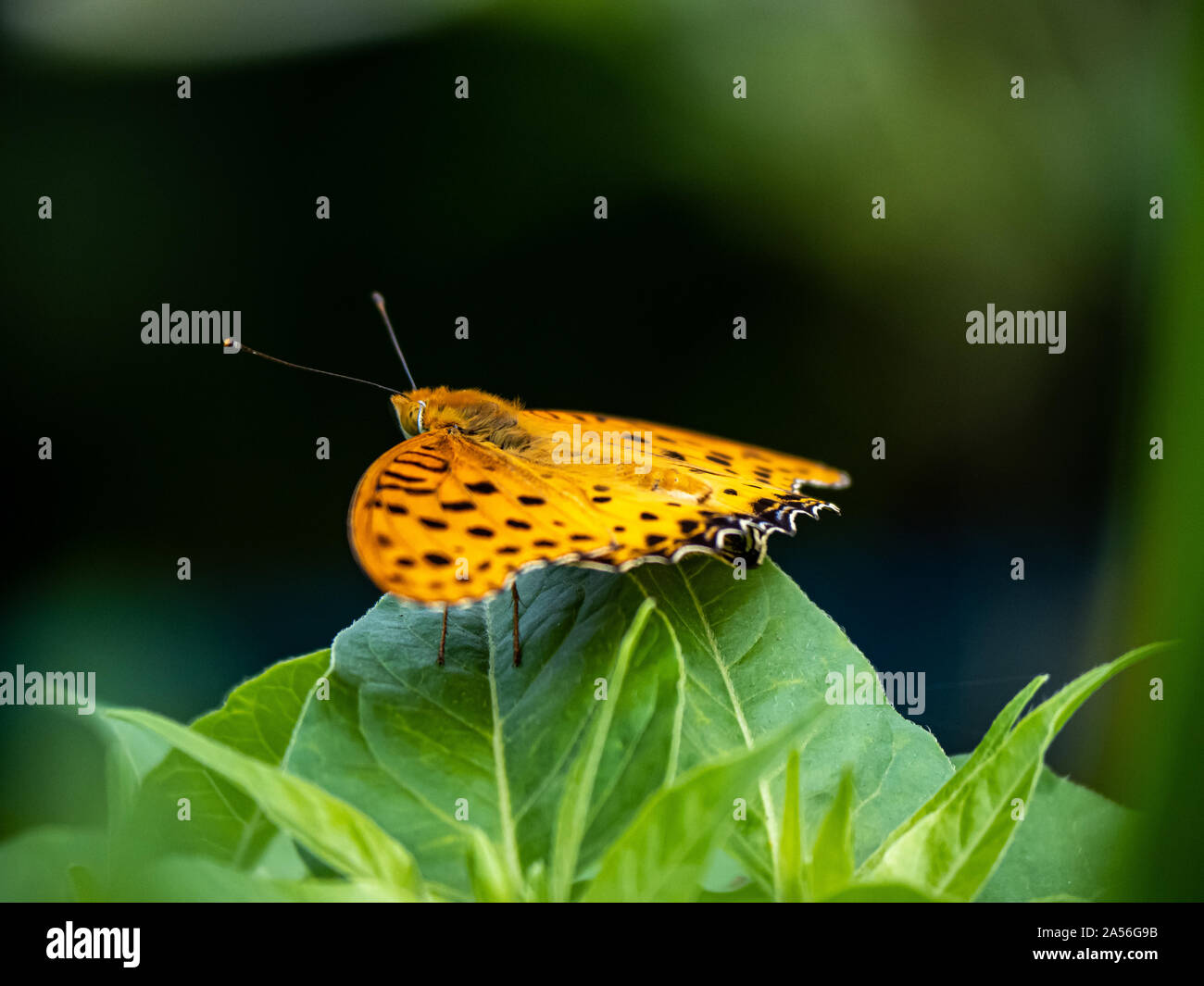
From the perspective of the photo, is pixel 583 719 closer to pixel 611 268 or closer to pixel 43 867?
pixel 43 867

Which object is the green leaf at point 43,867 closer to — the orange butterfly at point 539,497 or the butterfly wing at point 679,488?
the orange butterfly at point 539,497

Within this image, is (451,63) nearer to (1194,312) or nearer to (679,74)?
(679,74)

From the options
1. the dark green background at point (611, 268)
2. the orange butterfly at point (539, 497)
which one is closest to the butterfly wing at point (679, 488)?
the orange butterfly at point (539, 497)

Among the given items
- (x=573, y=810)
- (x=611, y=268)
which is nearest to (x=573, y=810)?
(x=573, y=810)

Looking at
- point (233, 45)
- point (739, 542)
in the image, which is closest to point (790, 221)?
point (233, 45)

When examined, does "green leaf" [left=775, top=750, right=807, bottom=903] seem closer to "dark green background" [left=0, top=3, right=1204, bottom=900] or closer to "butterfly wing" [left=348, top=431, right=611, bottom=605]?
"butterfly wing" [left=348, top=431, right=611, bottom=605]

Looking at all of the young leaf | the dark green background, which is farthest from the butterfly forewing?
the dark green background
